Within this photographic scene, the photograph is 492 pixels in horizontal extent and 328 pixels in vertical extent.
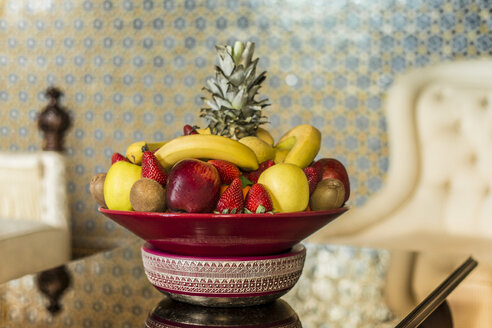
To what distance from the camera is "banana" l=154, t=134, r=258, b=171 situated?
0.89 m

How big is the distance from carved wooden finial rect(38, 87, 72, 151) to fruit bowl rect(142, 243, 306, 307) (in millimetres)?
2472

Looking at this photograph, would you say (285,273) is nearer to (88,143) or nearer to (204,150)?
(204,150)

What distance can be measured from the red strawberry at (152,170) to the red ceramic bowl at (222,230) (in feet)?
0.19

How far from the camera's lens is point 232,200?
2.68 feet

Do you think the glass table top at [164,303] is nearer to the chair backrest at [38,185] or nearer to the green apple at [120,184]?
the green apple at [120,184]

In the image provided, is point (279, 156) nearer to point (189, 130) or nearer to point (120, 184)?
point (189, 130)

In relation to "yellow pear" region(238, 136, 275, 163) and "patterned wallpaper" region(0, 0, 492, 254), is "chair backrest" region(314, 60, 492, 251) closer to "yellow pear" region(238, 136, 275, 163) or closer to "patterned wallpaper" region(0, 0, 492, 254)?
"patterned wallpaper" region(0, 0, 492, 254)

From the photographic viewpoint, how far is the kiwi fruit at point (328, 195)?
893 millimetres

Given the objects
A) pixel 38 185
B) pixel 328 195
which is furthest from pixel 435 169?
pixel 38 185

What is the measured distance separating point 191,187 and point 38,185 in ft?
7.39

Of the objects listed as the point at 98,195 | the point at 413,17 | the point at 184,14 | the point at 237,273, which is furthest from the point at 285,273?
the point at 184,14

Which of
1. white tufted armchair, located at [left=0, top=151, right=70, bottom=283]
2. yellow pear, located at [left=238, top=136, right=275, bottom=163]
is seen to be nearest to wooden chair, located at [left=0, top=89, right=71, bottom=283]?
white tufted armchair, located at [left=0, top=151, right=70, bottom=283]

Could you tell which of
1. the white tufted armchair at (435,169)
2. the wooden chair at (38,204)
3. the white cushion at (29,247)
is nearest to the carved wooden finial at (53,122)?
the wooden chair at (38,204)

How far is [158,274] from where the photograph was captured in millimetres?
891
